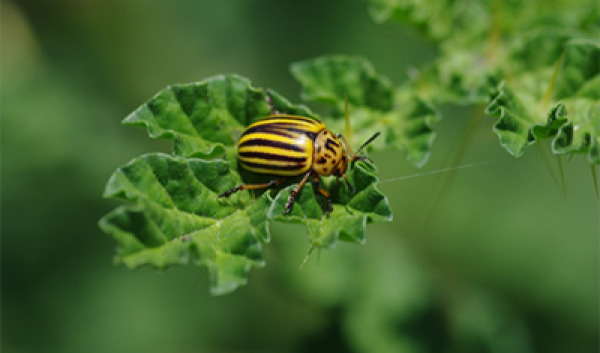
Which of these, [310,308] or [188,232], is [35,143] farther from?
[188,232]

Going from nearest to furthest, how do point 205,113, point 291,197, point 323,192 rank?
point 291,197 < point 323,192 < point 205,113

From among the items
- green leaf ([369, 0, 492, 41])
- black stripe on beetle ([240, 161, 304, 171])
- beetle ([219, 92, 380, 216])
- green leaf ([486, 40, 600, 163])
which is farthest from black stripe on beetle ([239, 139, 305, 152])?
green leaf ([369, 0, 492, 41])

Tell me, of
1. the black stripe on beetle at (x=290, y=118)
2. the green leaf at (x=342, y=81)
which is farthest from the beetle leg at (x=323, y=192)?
the green leaf at (x=342, y=81)

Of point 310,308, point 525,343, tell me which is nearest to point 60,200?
point 310,308

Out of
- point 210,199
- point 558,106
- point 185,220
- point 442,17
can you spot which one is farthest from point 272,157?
point 442,17

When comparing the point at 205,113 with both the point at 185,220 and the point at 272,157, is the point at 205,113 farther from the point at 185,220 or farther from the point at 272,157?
the point at 185,220

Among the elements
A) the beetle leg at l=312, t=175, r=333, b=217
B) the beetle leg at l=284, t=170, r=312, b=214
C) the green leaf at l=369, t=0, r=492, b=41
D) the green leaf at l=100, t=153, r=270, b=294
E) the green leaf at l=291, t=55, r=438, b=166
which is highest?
the green leaf at l=369, t=0, r=492, b=41

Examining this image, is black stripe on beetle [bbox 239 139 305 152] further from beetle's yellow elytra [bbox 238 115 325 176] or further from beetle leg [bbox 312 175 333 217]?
beetle leg [bbox 312 175 333 217]
